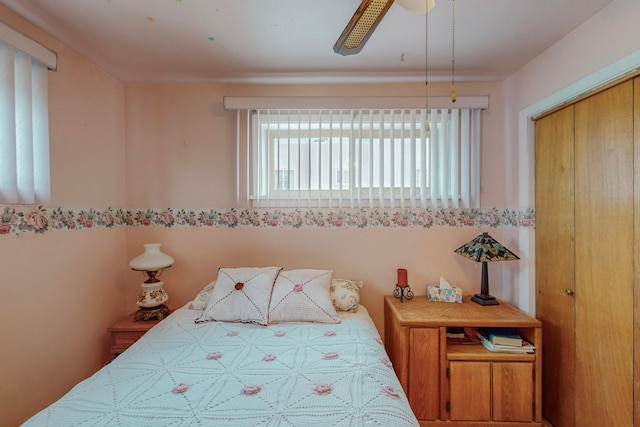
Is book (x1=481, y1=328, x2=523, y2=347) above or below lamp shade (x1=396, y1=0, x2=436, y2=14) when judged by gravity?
below

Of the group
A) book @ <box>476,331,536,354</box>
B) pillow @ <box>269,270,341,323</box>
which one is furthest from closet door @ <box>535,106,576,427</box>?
pillow @ <box>269,270,341,323</box>

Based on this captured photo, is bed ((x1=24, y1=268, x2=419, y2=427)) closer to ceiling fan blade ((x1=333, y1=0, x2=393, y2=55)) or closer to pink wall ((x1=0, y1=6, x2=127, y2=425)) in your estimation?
pink wall ((x1=0, y1=6, x2=127, y2=425))

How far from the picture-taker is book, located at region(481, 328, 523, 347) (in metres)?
1.83

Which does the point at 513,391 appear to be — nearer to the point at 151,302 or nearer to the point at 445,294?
the point at 445,294

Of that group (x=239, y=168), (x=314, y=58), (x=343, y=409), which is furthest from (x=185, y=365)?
(x=314, y=58)

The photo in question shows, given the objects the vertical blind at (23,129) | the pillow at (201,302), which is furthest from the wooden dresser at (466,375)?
the vertical blind at (23,129)

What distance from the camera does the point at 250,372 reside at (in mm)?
1290

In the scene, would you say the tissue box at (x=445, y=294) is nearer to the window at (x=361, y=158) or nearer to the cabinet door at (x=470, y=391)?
the cabinet door at (x=470, y=391)

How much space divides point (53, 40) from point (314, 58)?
1.57m

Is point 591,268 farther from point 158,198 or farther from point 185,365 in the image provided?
point 158,198

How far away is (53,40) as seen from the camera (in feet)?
5.73

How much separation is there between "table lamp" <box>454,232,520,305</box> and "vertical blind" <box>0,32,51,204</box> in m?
2.73

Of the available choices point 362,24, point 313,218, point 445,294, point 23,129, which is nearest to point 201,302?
point 313,218

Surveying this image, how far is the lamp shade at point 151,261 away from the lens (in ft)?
6.76
